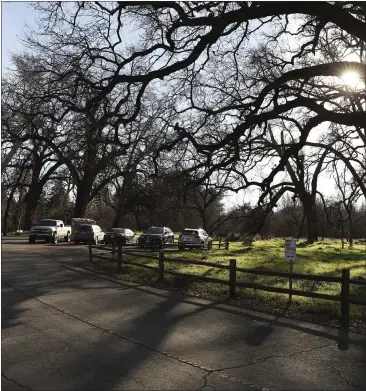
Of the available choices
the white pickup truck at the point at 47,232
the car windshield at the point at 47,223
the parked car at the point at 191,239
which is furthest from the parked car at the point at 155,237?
the car windshield at the point at 47,223

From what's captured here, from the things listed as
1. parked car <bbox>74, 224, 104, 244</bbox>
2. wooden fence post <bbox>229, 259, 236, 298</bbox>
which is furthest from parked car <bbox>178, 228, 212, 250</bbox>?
wooden fence post <bbox>229, 259, 236, 298</bbox>

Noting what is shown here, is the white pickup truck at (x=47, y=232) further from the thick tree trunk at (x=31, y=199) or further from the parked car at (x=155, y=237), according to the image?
the thick tree trunk at (x=31, y=199)

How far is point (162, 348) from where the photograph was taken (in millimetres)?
7059

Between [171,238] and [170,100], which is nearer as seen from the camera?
[170,100]

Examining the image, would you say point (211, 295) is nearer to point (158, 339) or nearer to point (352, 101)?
point (158, 339)

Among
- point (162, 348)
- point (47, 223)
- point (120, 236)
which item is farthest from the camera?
point (120, 236)

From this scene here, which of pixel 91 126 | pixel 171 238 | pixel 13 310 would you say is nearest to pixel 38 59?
pixel 91 126

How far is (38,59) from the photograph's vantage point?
49.6ft

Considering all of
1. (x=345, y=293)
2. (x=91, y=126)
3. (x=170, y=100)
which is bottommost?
(x=345, y=293)

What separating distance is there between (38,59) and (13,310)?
8.78 m

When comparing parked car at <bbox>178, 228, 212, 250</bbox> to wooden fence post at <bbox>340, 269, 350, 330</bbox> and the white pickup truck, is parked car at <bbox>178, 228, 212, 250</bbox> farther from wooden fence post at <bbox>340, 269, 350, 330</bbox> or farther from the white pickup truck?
wooden fence post at <bbox>340, 269, 350, 330</bbox>

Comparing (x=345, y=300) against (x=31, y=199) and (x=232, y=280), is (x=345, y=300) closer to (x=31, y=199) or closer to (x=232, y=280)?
(x=232, y=280)

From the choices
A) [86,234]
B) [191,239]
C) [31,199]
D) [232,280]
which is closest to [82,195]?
[31,199]

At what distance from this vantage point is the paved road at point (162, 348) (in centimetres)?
566
